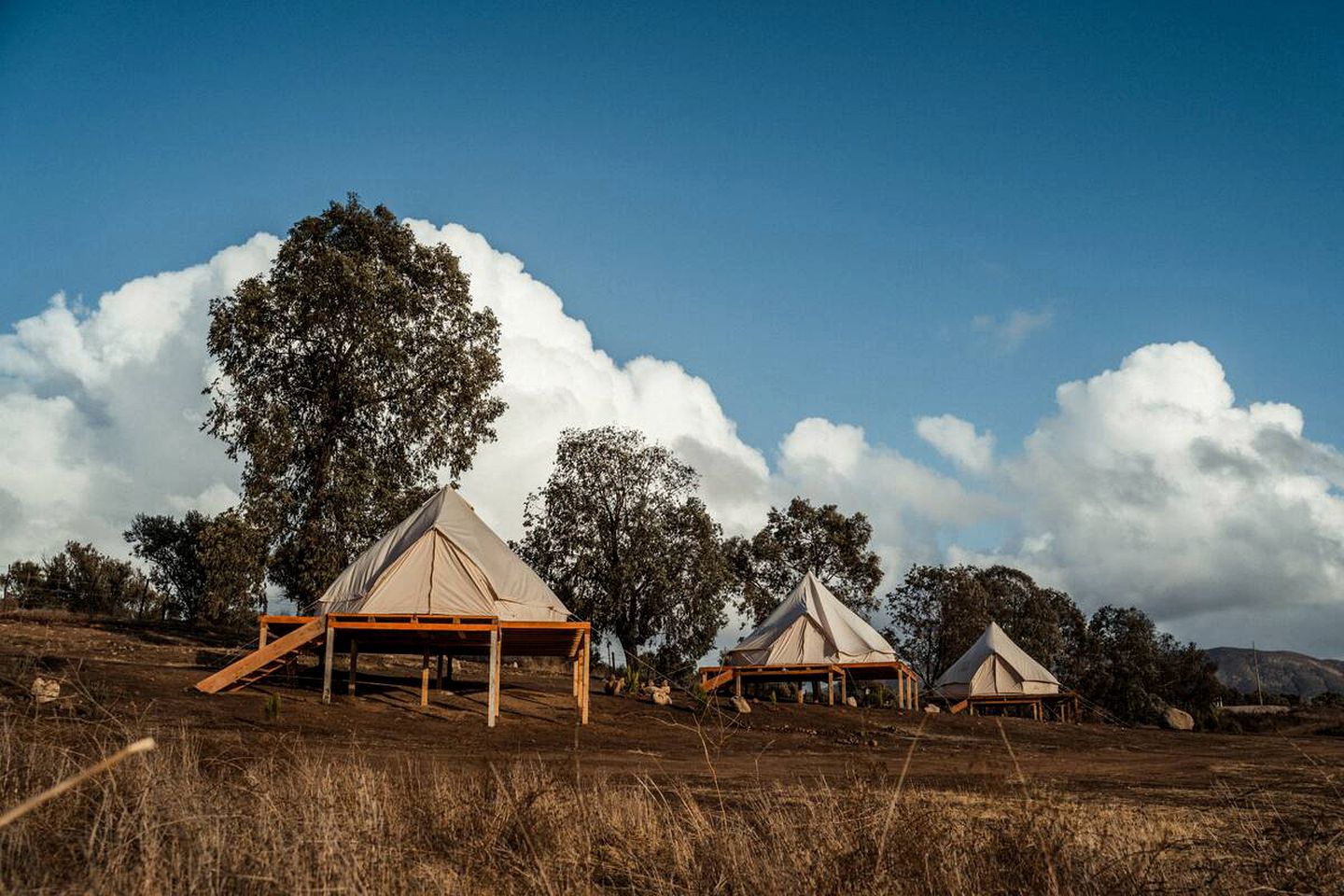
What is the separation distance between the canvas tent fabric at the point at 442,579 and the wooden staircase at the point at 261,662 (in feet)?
4.86

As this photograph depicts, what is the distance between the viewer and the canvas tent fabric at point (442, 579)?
Answer: 2184 cm

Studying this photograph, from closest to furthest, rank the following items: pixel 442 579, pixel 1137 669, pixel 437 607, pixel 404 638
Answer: pixel 437 607, pixel 442 579, pixel 404 638, pixel 1137 669

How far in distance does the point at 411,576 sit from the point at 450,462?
824cm

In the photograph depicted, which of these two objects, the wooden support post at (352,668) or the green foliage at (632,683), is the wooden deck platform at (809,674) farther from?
the wooden support post at (352,668)

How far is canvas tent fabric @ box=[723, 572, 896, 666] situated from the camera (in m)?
33.5

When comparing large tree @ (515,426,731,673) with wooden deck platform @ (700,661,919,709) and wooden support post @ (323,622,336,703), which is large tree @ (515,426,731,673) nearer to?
wooden deck platform @ (700,661,919,709)

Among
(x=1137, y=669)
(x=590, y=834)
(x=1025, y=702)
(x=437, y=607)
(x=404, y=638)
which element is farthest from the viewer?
(x=1137, y=669)

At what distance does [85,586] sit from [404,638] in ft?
114

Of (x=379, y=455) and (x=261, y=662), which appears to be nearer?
(x=261, y=662)

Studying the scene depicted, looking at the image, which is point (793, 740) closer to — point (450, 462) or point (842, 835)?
point (450, 462)

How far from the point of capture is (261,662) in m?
19.2

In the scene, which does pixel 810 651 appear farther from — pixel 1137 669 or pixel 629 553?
pixel 1137 669

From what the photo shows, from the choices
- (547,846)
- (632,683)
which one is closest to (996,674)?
(632,683)

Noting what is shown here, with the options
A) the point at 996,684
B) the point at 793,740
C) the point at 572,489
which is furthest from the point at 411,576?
the point at 996,684
